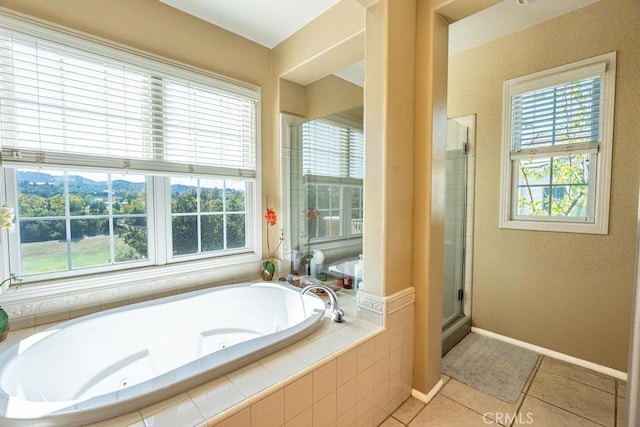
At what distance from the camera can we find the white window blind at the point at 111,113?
1.52 m

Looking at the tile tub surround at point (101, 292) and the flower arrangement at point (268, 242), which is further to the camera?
the flower arrangement at point (268, 242)

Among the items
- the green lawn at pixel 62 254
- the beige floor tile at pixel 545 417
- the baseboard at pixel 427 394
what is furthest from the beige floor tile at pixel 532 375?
the green lawn at pixel 62 254

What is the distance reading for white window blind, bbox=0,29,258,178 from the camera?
1.52m

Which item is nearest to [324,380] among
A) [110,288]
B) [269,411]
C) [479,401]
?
[269,411]

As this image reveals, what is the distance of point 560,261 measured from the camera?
84.0 inches

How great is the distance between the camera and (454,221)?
99.1 inches

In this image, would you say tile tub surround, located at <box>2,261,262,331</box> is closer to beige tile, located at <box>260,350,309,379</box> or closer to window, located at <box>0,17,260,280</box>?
window, located at <box>0,17,260,280</box>

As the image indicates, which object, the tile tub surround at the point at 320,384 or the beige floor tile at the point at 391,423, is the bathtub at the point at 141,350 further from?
the beige floor tile at the point at 391,423

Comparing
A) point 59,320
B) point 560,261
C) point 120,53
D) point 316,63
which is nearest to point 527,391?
point 560,261

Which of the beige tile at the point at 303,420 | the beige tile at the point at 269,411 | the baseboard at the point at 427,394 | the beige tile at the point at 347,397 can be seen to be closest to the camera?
the beige tile at the point at 269,411

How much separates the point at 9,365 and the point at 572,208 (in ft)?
11.2

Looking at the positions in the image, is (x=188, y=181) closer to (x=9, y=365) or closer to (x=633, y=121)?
(x=9, y=365)

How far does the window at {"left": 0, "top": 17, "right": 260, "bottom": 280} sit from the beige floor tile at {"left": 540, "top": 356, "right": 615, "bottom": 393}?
8.74 feet

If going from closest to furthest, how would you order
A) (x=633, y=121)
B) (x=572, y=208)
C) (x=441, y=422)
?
(x=441, y=422) < (x=633, y=121) < (x=572, y=208)
